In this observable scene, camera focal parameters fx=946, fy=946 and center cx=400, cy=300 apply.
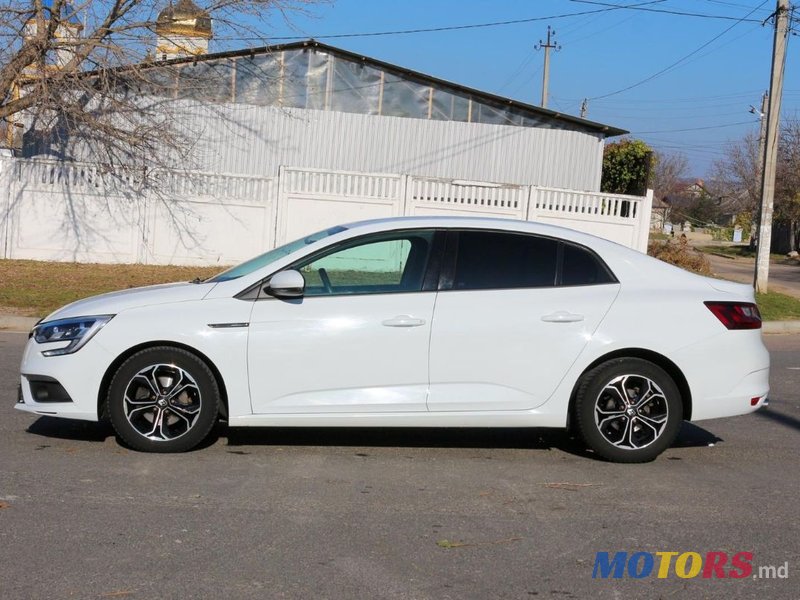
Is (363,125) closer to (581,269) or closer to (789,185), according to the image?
(581,269)

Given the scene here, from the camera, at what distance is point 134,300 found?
6242 millimetres

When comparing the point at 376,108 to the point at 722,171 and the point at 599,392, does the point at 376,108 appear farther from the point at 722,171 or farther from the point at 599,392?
the point at 722,171

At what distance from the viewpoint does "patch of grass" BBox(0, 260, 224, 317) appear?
14094 millimetres

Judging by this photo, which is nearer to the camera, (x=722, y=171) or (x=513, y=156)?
(x=513, y=156)

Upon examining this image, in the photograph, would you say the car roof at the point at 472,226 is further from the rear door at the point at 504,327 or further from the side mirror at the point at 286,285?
the side mirror at the point at 286,285

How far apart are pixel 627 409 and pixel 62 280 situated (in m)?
12.3

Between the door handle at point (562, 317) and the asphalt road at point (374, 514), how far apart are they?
101 cm

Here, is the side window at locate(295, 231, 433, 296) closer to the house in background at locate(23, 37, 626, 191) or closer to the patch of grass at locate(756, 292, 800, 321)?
the patch of grass at locate(756, 292, 800, 321)

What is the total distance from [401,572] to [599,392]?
7.82ft

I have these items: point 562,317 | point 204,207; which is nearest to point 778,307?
point 204,207

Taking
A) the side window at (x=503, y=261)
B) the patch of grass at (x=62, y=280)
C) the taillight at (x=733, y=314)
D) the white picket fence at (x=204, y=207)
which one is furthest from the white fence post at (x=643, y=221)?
the side window at (x=503, y=261)

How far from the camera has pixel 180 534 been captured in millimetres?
4844

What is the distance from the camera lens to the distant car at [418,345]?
20.1ft

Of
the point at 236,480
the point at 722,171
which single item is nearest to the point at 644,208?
the point at 236,480
